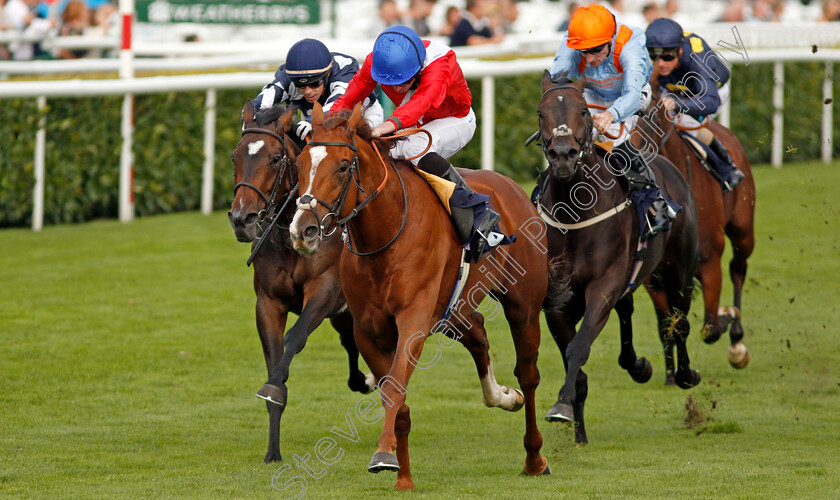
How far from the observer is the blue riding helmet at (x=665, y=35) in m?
7.49

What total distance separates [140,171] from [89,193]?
21.3 inches

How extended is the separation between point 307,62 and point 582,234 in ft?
5.28

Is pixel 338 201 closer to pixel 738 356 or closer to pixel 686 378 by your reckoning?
pixel 686 378

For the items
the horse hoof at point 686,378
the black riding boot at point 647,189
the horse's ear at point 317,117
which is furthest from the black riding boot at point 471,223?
the horse hoof at point 686,378

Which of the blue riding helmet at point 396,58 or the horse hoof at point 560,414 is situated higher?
the blue riding helmet at point 396,58

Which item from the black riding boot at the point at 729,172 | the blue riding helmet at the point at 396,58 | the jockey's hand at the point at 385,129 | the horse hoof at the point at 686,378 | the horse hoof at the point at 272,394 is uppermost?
the blue riding helmet at the point at 396,58

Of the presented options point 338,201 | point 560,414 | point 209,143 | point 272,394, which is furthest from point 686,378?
point 209,143

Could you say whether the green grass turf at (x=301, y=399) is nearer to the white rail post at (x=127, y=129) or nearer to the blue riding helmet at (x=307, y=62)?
the white rail post at (x=127, y=129)

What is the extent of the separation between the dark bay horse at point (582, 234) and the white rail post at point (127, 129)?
612cm

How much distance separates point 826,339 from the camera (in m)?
8.57

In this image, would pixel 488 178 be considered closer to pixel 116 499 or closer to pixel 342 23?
pixel 116 499

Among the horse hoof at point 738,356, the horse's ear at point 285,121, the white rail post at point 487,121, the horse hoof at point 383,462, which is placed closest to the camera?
the horse hoof at point 383,462

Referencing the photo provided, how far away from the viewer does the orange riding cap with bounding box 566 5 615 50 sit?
6.07 metres

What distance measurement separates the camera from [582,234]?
5.95 metres
